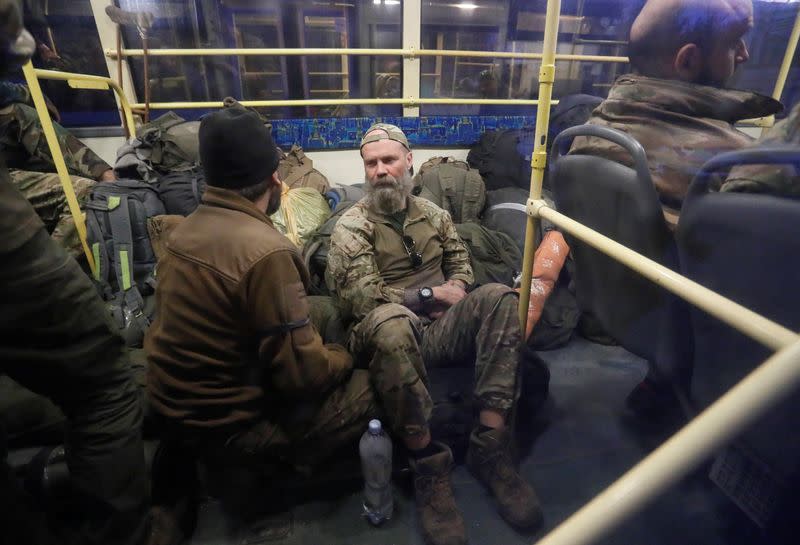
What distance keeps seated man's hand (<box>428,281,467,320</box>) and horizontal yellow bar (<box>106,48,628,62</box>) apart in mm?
2471

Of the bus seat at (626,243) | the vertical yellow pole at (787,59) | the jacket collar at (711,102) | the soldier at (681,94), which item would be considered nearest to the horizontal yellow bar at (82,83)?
the bus seat at (626,243)

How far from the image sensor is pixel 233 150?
1224 millimetres

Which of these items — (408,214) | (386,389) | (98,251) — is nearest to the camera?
(386,389)

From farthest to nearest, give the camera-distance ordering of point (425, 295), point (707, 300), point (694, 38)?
point (425, 295), point (694, 38), point (707, 300)

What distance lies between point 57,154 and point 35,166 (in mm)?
722

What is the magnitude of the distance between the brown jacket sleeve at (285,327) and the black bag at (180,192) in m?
1.80

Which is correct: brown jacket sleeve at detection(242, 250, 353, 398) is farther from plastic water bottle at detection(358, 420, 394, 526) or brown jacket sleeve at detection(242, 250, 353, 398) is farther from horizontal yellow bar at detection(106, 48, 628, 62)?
horizontal yellow bar at detection(106, 48, 628, 62)

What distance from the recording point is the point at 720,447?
467 millimetres

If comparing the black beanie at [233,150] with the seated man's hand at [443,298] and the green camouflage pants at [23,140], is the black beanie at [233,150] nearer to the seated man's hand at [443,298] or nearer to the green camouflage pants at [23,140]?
the seated man's hand at [443,298]

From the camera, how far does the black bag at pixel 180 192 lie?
8.87ft

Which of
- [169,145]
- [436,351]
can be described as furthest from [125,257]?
[436,351]

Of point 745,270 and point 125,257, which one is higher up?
point 745,270

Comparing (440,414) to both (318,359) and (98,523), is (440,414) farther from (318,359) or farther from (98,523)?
(98,523)

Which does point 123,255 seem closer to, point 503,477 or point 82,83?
point 82,83
